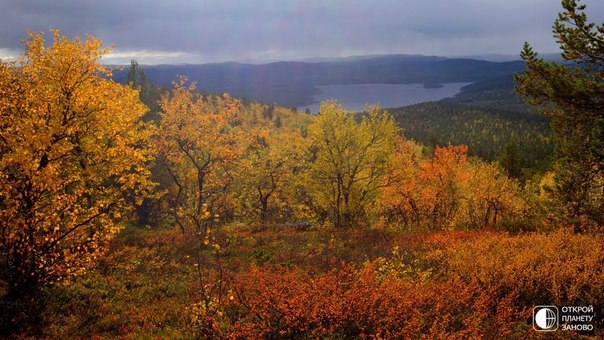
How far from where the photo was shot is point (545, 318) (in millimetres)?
12023

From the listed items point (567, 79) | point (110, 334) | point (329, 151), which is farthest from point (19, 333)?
point (329, 151)

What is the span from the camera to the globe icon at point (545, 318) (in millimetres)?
11734

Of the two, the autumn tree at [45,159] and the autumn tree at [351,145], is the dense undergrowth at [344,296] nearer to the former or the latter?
the autumn tree at [45,159]

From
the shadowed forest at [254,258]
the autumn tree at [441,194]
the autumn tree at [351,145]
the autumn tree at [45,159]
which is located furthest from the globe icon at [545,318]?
the autumn tree at [441,194]

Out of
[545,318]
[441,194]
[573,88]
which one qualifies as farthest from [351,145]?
[545,318]

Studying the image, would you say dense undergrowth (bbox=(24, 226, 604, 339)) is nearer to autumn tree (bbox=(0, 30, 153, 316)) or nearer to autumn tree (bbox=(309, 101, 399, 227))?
autumn tree (bbox=(0, 30, 153, 316))

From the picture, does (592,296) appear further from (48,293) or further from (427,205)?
(427,205)

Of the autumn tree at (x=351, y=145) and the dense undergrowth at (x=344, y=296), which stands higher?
the autumn tree at (x=351, y=145)

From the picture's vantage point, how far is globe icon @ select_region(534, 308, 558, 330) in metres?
11.7

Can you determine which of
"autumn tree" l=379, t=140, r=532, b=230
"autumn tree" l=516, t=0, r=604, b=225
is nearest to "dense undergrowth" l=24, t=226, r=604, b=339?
"autumn tree" l=516, t=0, r=604, b=225

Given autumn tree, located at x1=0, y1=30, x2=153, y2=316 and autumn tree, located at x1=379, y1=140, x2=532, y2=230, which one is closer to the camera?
autumn tree, located at x1=0, y1=30, x2=153, y2=316

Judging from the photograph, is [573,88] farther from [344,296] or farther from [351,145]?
[351,145]

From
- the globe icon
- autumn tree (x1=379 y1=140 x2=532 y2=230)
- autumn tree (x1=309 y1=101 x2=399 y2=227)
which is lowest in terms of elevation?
autumn tree (x1=379 y1=140 x2=532 y2=230)

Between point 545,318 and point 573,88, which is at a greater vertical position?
point 573,88
